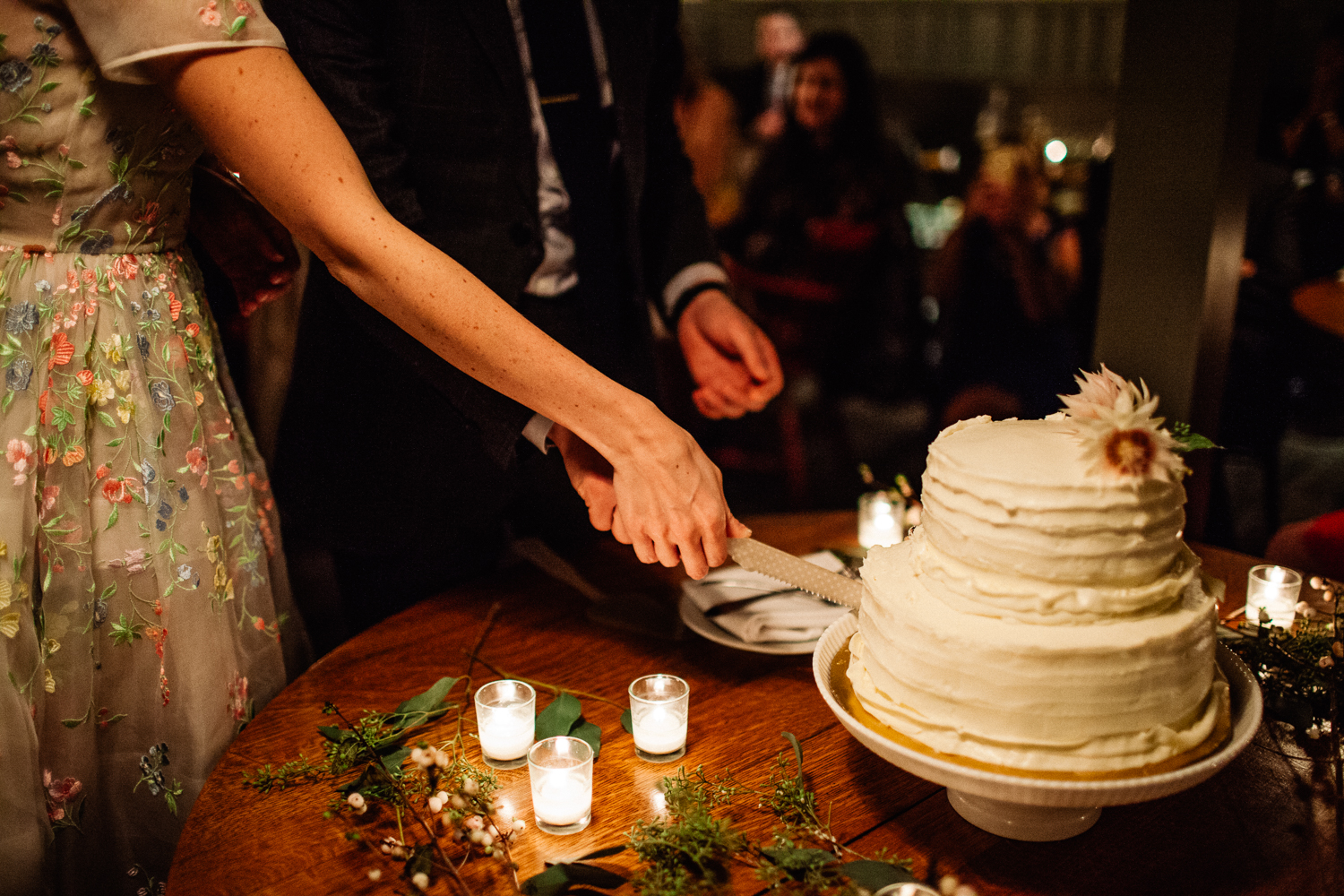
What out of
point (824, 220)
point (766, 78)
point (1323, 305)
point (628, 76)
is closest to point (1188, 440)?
point (628, 76)

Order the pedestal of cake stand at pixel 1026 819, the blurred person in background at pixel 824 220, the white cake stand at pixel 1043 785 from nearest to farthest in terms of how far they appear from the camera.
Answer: the white cake stand at pixel 1043 785 < the pedestal of cake stand at pixel 1026 819 < the blurred person in background at pixel 824 220

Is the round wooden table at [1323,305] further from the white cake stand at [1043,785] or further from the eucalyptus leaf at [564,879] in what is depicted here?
the eucalyptus leaf at [564,879]

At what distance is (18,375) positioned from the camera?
1.12 metres

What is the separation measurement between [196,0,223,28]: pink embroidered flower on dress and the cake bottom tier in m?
0.96

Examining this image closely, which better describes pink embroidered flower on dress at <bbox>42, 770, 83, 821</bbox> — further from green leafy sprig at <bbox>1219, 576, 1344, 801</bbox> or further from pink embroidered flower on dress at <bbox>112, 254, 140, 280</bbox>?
green leafy sprig at <bbox>1219, 576, 1344, 801</bbox>

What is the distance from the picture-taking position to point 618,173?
68.6 inches

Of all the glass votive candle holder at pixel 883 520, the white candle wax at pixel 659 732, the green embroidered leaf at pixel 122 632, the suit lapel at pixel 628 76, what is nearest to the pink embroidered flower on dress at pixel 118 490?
the green embroidered leaf at pixel 122 632

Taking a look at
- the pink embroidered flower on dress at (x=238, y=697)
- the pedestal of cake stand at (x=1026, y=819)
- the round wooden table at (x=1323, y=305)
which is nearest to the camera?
the pedestal of cake stand at (x=1026, y=819)

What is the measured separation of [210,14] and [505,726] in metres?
0.86

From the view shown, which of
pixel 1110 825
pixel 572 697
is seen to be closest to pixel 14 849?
pixel 572 697

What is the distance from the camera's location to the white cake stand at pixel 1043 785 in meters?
Result: 0.86

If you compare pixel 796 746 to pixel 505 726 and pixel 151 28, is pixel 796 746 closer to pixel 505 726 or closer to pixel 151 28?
pixel 505 726

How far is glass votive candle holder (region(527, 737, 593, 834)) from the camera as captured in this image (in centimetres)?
100

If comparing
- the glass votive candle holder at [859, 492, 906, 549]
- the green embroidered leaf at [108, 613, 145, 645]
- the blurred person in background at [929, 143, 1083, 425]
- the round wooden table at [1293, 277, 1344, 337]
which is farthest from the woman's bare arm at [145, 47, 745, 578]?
the blurred person in background at [929, 143, 1083, 425]
